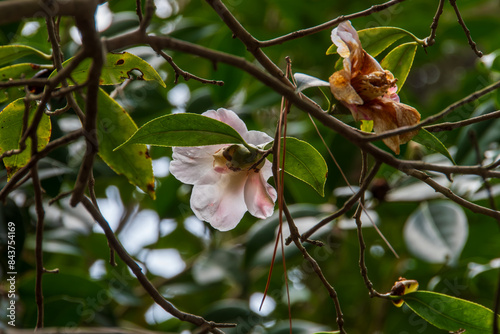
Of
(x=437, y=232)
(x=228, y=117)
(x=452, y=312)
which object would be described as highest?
(x=228, y=117)

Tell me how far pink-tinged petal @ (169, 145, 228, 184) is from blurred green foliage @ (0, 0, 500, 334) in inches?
12.3

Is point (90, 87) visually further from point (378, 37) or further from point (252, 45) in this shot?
point (378, 37)

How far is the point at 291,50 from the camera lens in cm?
158

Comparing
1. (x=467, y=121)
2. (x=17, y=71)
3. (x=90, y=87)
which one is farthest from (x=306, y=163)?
(x=17, y=71)

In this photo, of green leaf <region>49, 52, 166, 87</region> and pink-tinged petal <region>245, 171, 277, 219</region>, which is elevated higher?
green leaf <region>49, 52, 166, 87</region>

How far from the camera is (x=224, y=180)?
2.27 ft

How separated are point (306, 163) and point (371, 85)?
0.37ft

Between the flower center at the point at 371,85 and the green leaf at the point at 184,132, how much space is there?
138 mm

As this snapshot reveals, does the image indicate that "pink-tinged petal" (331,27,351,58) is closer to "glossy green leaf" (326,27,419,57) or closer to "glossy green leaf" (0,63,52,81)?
"glossy green leaf" (326,27,419,57)

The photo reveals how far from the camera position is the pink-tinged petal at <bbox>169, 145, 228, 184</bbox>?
0.68 meters

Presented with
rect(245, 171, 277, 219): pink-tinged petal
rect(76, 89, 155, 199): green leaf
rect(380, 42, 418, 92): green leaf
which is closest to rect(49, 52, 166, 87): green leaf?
rect(76, 89, 155, 199): green leaf

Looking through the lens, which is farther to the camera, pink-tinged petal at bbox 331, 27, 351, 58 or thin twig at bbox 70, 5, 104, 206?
pink-tinged petal at bbox 331, 27, 351, 58

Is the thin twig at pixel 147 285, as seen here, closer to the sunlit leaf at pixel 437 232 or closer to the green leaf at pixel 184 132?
the green leaf at pixel 184 132

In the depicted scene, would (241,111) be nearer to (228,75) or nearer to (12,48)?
(228,75)
